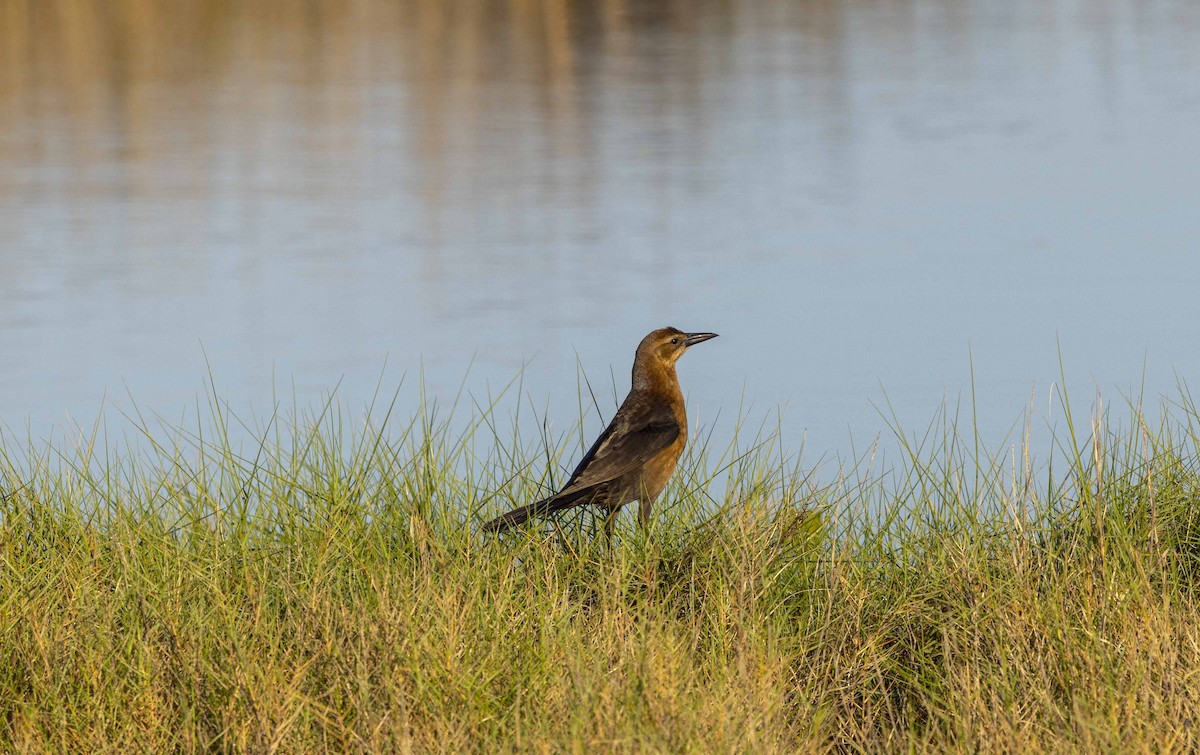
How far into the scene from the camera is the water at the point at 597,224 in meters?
9.48

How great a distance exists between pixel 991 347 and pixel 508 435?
183 inches

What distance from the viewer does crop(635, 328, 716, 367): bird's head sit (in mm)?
5070

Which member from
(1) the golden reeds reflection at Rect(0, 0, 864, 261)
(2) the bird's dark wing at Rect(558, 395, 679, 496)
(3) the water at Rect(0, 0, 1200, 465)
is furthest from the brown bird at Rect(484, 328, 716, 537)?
(1) the golden reeds reflection at Rect(0, 0, 864, 261)

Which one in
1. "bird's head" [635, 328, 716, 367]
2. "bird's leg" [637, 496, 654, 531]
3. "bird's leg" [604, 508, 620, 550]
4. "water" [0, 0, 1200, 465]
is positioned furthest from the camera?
"water" [0, 0, 1200, 465]

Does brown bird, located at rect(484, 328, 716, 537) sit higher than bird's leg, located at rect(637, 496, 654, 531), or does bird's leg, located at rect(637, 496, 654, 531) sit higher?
brown bird, located at rect(484, 328, 716, 537)

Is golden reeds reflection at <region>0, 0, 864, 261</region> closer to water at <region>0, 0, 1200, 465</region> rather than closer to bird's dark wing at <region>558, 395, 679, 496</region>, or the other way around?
water at <region>0, 0, 1200, 465</region>

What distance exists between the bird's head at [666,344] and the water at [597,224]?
2.30 ft

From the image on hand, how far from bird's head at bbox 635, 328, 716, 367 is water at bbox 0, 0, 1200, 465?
0.70m

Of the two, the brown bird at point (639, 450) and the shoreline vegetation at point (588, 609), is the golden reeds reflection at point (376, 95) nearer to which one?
the brown bird at point (639, 450)

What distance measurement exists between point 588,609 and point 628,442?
0.63 m

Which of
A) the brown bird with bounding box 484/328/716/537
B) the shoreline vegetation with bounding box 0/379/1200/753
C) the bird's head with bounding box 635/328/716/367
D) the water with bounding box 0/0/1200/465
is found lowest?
the shoreline vegetation with bounding box 0/379/1200/753

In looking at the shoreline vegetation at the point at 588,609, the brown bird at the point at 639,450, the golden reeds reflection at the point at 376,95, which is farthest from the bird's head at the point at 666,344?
the golden reeds reflection at the point at 376,95

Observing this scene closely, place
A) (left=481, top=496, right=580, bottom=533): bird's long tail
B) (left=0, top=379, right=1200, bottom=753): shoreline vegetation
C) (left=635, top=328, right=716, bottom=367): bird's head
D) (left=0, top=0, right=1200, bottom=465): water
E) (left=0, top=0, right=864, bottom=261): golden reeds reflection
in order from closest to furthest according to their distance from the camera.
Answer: (left=0, top=379, right=1200, bottom=753): shoreline vegetation
(left=481, top=496, right=580, bottom=533): bird's long tail
(left=635, top=328, right=716, bottom=367): bird's head
(left=0, top=0, right=1200, bottom=465): water
(left=0, top=0, right=864, bottom=261): golden reeds reflection

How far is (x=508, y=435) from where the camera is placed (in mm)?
5656
